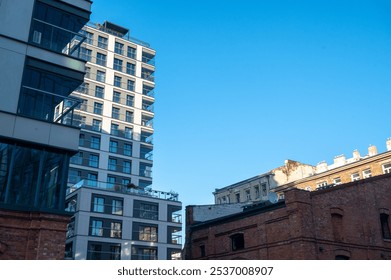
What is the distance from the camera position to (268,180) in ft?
171

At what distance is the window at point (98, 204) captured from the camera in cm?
4391

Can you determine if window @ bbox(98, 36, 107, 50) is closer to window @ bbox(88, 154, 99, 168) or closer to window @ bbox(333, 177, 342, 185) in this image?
window @ bbox(88, 154, 99, 168)

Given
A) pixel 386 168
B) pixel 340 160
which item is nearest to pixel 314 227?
pixel 386 168

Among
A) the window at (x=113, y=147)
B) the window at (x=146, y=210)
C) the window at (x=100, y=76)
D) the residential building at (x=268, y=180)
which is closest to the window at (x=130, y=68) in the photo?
the window at (x=100, y=76)

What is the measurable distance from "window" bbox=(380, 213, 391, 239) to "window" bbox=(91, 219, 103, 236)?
27.4 metres

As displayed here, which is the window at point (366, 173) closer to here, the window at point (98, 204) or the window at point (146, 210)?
the window at point (146, 210)

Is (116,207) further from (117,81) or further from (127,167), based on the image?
(117,81)

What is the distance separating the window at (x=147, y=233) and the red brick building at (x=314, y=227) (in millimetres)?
17330

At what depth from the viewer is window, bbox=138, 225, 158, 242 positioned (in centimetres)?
4591
